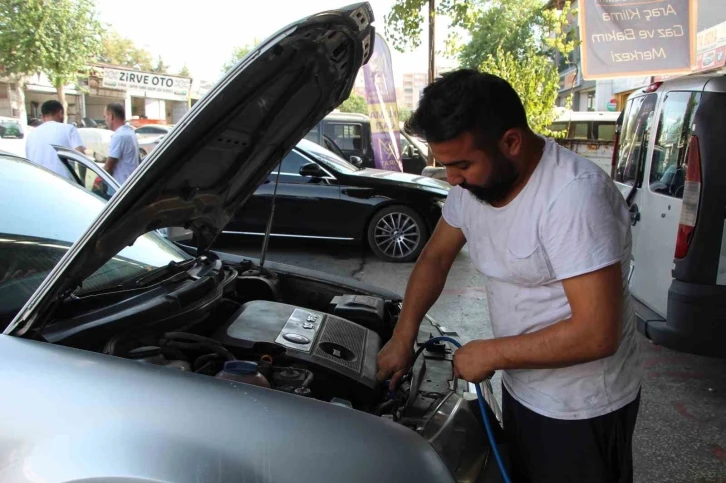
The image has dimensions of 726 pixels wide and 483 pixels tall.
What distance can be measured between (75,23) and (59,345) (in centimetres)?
2487

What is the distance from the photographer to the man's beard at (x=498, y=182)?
1486mm

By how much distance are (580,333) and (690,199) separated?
2.70 m

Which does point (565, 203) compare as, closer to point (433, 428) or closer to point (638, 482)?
point (433, 428)

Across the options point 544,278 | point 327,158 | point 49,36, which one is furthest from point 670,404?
point 49,36

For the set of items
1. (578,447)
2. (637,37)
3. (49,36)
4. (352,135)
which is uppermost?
(49,36)

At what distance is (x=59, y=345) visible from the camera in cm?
156

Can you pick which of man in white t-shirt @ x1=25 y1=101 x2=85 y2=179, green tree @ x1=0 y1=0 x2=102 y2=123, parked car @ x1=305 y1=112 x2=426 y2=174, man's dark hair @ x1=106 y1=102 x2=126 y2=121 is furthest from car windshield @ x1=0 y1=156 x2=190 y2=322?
green tree @ x1=0 y1=0 x2=102 y2=123

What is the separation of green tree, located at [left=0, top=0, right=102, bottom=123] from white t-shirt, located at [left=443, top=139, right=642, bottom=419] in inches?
941

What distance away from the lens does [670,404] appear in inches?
142

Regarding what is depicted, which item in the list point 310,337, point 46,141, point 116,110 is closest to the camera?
point 310,337

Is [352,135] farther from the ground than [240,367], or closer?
farther from the ground

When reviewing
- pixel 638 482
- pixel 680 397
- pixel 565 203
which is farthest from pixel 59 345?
pixel 680 397

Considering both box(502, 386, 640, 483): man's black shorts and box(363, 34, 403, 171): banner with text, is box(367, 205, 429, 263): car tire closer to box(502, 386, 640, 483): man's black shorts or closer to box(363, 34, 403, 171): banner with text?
box(363, 34, 403, 171): banner with text

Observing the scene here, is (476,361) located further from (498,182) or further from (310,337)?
(310,337)
